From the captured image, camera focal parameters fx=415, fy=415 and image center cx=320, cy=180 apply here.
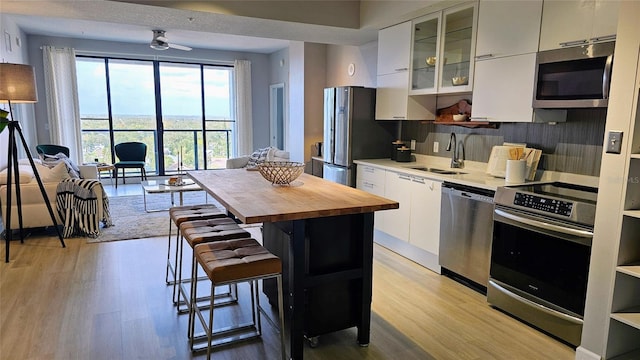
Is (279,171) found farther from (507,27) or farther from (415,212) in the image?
(507,27)

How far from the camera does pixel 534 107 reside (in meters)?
2.97

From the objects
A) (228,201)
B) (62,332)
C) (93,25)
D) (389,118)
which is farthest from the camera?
(93,25)

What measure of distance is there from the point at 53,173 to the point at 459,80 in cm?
435

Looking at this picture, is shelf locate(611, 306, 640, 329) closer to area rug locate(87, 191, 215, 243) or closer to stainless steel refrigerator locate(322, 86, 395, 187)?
stainless steel refrigerator locate(322, 86, 395, 187)

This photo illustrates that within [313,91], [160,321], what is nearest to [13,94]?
[160,321]

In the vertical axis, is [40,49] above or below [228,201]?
above

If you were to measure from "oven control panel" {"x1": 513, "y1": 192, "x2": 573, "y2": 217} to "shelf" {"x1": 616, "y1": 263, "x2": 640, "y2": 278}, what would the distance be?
387 millimetres

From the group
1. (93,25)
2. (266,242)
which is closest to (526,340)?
(266,242)

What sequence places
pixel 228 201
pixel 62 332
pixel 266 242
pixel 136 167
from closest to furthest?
1. pixel 228 201
2. pixel 62 332
3. pixel 266 242
4. pixel 136 167

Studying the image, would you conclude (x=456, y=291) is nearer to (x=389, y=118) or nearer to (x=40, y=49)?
(x=389, y=118)

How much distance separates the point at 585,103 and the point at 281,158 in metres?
4.77

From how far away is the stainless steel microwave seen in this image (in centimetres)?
251

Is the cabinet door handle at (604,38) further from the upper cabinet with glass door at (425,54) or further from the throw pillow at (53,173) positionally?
the throw pillow at (53,173)

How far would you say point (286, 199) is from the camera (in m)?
2.33
